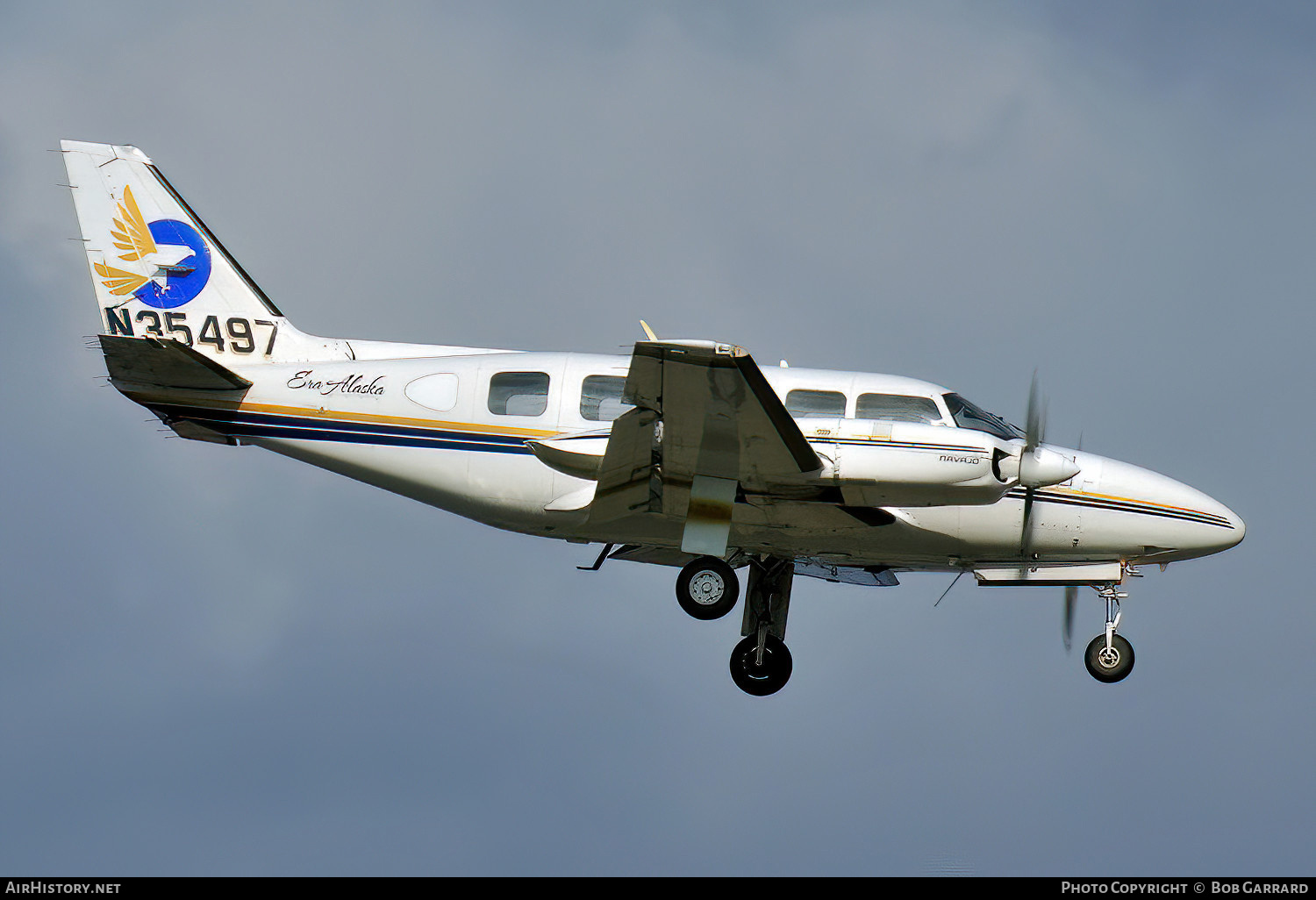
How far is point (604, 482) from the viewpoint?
805 inches

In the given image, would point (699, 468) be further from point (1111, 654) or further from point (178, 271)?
point (178, 271)

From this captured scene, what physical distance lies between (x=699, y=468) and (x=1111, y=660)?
6788 mm

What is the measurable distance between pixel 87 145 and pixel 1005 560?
15702mm

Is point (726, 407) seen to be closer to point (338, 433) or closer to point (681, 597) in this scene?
point (681, 597)

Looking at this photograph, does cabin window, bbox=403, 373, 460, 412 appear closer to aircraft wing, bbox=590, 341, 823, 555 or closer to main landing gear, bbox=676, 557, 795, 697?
aircraft wing, bbox=590, 341, 823, 555

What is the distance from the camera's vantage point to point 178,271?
2414cm

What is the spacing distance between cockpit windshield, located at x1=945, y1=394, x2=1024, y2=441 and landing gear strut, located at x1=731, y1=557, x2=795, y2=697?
12.2 feet

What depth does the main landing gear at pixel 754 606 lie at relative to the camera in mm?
21281

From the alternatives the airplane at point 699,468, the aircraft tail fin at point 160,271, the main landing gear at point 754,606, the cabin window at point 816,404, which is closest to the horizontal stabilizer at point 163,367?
the airplane at point 699,468

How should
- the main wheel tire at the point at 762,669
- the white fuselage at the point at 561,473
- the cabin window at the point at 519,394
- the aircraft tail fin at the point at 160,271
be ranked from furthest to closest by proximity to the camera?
the aircraft tail fin at the point at 160,271
the main wheel tire at the point at 762,669
the cabin window at the point at 519,394
the white fuselage at the point at 561,473

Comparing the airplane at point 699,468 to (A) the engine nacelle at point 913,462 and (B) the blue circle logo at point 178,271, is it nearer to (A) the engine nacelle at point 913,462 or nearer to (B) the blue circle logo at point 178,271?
(A) the engine nacelle at point 913,462

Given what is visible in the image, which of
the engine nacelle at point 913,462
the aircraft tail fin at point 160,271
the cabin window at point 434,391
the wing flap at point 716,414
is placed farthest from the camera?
the aircraft tail fin at point 160,271

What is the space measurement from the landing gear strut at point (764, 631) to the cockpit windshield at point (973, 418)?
12.2 ft
